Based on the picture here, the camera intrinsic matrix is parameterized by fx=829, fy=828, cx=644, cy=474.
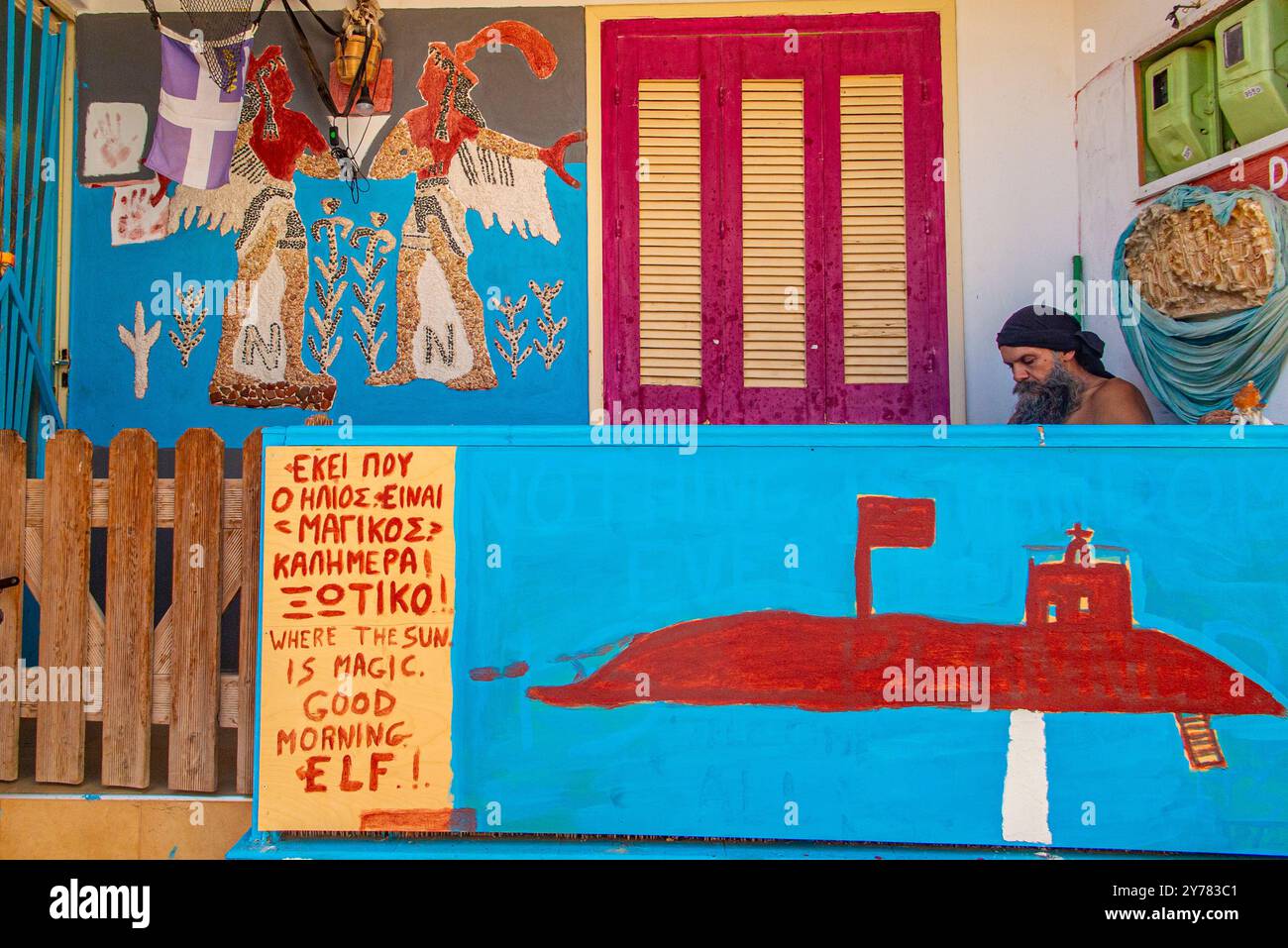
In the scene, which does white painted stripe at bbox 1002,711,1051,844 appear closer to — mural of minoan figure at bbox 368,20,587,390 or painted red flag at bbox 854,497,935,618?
painted red flag at bbox 854,497,935,618

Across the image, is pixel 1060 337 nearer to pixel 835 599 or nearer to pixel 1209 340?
pixel 1209 340

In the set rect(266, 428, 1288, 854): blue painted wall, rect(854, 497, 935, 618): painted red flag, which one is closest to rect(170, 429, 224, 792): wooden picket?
rect(266, 428, 1288, 854): blue painted wall

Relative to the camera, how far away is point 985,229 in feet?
14.9

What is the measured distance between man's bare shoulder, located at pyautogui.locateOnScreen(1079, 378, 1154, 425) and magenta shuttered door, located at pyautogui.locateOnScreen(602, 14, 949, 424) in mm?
864

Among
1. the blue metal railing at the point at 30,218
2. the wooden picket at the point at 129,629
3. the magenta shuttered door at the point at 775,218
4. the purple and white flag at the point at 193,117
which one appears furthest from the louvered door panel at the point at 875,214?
the blue metal railing at the point at 30,218

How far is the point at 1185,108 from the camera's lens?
3742mm

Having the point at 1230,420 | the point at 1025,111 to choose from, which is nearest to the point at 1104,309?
the point at 1025,111

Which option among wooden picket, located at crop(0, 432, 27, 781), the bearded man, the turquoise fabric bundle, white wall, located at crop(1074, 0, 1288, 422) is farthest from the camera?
white wall, located at crop(1074, 0, 1288, 422)

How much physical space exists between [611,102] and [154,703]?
3670mm

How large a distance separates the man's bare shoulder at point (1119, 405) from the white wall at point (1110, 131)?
11.0 inches

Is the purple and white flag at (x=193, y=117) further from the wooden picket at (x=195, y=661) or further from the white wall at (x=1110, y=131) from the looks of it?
the white wall at (x=1110, y=131)

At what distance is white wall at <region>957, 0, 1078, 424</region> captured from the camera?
4.51 meters

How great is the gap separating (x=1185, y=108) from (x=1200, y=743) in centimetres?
298

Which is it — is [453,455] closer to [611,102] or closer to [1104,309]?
[611,102]
